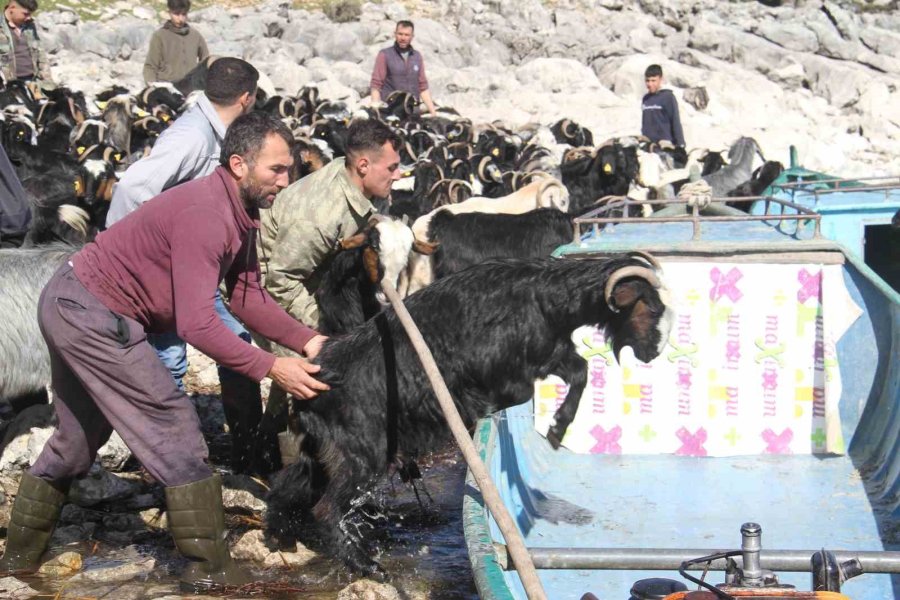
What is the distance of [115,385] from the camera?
3818 millimetres

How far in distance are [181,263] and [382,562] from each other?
1750 mm

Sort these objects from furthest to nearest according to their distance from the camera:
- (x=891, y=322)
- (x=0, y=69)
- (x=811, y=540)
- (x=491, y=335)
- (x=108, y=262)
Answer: (x=0, y=69) < (x=891, y=322) < (x=811, y=540) < (x=491, y=335) < (x=108, y=262)

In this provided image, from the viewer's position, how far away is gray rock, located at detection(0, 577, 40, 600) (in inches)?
161

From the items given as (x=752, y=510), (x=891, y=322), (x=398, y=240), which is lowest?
(x=752, y=510)

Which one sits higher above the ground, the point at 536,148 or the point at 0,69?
the point at 0,69

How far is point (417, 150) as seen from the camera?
1591cm

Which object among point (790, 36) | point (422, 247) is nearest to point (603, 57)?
point (790, 36)

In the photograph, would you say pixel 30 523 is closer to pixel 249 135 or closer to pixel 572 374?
pixel 249 135

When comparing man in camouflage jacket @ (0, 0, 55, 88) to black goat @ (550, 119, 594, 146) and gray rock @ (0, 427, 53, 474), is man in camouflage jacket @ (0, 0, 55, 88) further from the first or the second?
black goat @ (550, 119, 594, 146)

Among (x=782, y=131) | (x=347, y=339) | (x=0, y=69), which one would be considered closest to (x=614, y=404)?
(x=347, y=339)

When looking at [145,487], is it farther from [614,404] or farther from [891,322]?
[891,322]

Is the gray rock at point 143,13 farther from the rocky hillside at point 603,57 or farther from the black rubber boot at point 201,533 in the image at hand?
the black rubber boot at point 201,533

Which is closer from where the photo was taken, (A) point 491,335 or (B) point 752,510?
(A) point 491,335

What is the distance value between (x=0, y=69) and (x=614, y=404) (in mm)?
12642
